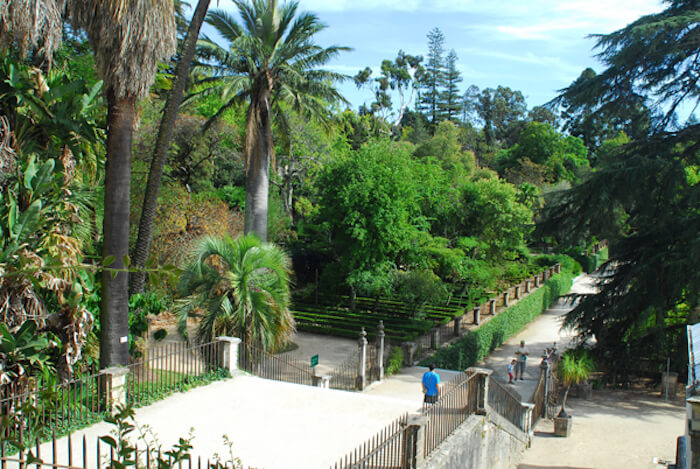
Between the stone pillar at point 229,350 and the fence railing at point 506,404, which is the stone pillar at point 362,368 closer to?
the fence railing at point 506,404

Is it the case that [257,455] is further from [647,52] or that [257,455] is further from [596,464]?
[647,52]

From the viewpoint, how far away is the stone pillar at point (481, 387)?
1113cm

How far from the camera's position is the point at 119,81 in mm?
10453

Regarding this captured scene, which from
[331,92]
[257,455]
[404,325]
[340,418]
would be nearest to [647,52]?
[331,92]

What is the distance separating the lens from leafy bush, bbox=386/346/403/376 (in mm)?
Answer: 18956

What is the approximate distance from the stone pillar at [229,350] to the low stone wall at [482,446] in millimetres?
5521

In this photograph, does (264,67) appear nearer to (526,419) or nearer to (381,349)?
(381,349)

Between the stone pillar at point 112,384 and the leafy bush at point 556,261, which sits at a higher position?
the leafy bush at point 556,261

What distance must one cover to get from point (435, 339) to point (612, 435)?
7535mm

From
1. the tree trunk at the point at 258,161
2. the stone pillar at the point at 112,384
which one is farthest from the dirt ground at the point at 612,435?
the tree trunk at the point at 258,161

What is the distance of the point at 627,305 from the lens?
19703 mm

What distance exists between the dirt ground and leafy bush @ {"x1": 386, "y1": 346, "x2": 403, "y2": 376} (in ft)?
15.8

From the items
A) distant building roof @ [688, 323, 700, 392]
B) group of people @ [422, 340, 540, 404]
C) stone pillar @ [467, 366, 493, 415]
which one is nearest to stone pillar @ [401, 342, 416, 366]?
group of people @ [422, 340, 540, 404]

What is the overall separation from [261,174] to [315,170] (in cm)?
1404
